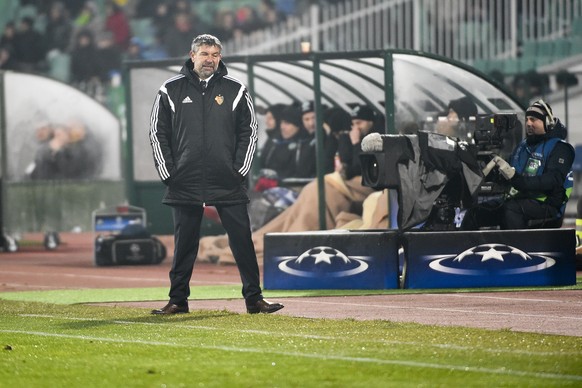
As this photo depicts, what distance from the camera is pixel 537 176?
14523mm

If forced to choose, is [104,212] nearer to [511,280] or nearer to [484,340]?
[511,280]

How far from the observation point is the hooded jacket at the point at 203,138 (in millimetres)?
11633

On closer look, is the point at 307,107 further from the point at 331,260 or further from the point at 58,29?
the point at 58,29

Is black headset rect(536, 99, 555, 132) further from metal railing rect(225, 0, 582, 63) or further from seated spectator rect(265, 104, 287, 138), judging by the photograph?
metal railing rect(225, 0, 582, 63)

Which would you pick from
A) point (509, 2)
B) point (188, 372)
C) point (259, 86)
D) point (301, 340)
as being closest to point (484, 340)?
point (301, 340)

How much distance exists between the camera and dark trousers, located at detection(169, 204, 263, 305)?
38.3 ft

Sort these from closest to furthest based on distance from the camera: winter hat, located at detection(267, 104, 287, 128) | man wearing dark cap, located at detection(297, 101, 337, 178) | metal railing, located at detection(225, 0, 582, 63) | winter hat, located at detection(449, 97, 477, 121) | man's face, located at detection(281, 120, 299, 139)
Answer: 1. winter hat, located at detection(449, 97, 477, 121)
2. man wearing dark cap, located at detection(297, 101, 337, 178)
3. man's face, located at detection(281, 120, 299, 139)
4. winter hat, located at detection(267, 104, 287, 128)
5. metal railing, located at detection(225, 0, 582, 63)

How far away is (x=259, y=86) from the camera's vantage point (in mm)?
22000

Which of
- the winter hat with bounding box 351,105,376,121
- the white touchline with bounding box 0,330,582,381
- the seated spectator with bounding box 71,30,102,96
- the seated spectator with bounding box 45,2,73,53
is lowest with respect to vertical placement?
the white touchline with bounding box 0,330,582,381

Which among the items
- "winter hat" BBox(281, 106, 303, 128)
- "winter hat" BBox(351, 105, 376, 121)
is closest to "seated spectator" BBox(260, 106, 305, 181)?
"winter hat" BBox(281, 106, 303, 128)

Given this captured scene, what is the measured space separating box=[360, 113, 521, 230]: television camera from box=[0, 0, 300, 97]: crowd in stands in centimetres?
2094

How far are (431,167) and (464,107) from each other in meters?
4.21

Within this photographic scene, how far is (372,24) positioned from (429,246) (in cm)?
1471

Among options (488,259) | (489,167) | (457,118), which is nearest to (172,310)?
(488,259)
